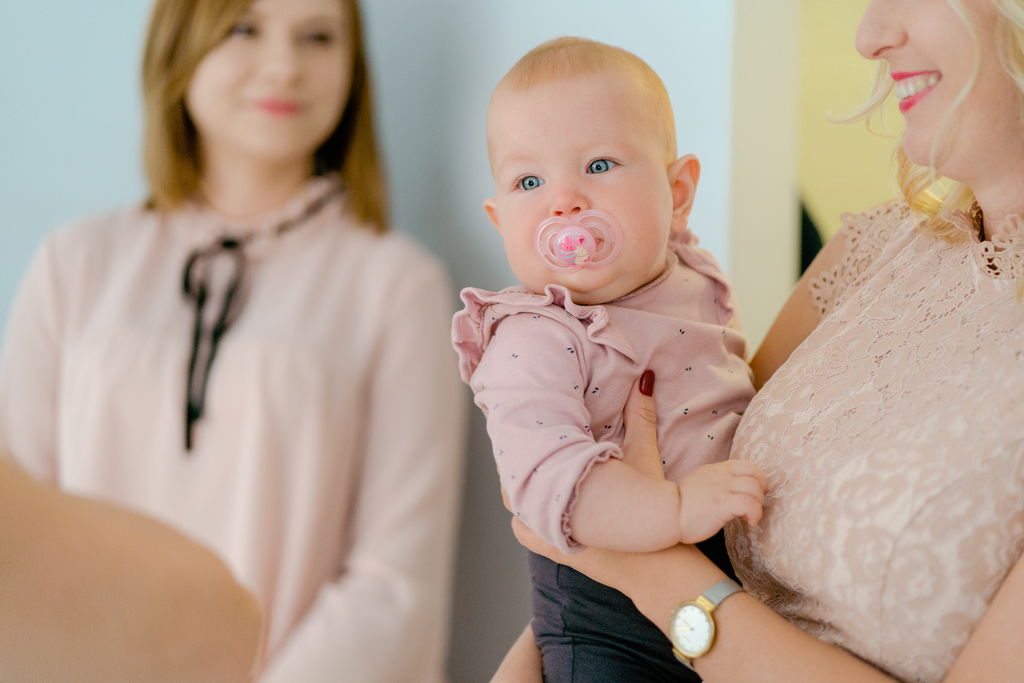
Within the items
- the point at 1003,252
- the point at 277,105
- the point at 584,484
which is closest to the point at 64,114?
the point at 277,105

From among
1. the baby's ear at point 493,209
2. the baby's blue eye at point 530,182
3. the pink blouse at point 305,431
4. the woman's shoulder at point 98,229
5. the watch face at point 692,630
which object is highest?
the baby's blue eye at point 530,182

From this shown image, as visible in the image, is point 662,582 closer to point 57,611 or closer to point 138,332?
point 57,611

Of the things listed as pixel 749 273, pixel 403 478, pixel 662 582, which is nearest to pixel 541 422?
pixel 662 582

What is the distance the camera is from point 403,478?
6.45 ft

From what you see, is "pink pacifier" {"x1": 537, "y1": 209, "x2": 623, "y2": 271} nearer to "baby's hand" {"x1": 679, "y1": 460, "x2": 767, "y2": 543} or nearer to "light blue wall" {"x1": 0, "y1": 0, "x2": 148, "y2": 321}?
"baby's hand" {"x1": 679, "y1": 460, "x2": 767, "y2": 543}

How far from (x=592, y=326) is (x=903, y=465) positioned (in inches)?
9.2

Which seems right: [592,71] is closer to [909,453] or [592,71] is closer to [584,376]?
[584,376]

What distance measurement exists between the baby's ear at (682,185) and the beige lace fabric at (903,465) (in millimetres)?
158

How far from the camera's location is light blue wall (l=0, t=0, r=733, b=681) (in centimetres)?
200

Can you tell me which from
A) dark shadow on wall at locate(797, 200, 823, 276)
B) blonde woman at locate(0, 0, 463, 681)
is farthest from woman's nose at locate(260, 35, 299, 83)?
dark shadow on wall at locate(797, 200, 823, 276)

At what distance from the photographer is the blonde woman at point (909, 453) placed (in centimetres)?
66

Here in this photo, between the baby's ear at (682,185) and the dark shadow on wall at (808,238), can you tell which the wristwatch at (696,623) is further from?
the dark shadow on wall at (808,238)

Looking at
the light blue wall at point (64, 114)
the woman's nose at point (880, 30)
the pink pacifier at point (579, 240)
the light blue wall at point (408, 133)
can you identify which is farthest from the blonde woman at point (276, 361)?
the woman's nose at point (880, 30)

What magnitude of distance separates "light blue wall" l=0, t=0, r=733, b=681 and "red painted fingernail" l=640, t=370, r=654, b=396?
35.5 inches
